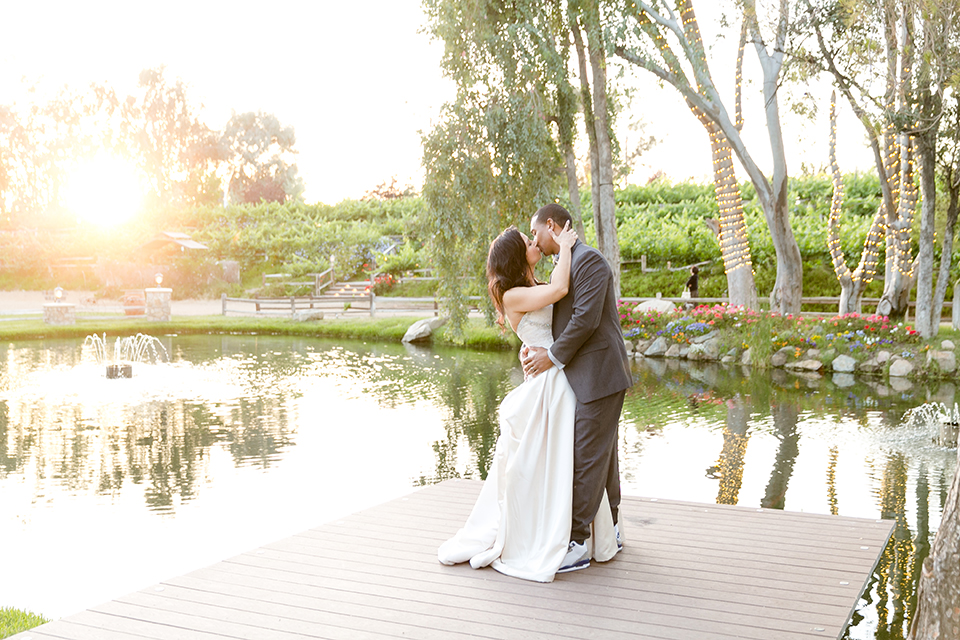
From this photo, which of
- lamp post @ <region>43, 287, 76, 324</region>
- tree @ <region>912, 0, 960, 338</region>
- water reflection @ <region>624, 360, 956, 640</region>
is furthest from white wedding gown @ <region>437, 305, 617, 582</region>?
lamp post @ <region>43, 287, 76, 324</region>

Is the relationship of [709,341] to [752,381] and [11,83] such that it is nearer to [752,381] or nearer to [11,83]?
[752,381]

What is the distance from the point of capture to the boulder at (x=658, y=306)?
1944 centimetres

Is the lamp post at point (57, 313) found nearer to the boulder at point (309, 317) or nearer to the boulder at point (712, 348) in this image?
the boulder at point (309, 317)

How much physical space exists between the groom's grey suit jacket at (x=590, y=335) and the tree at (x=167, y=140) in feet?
162

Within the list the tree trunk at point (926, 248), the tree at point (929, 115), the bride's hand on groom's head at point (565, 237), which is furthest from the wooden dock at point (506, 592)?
the tree trunk at point (926, 248)

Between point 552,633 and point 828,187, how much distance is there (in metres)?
32.1

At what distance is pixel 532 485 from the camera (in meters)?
4.14

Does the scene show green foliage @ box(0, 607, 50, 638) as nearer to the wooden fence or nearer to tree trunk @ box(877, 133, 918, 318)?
tree trunk @ box(877, 133, 918, 318)

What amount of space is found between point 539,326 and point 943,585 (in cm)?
210

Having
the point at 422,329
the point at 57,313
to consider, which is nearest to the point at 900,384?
the point at 422,329

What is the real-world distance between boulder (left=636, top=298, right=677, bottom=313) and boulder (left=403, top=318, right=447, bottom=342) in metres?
5.13

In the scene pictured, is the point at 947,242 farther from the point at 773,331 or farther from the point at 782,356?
the point at 782,356

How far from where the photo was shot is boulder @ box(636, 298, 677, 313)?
1944 cm

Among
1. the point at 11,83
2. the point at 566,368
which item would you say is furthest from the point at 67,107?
the point at 566,368
